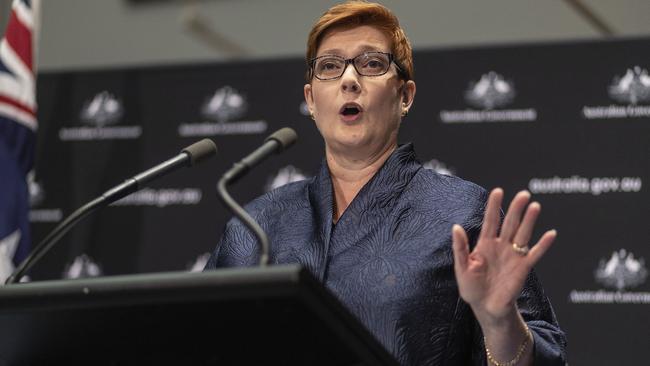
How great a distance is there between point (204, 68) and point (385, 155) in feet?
7.82

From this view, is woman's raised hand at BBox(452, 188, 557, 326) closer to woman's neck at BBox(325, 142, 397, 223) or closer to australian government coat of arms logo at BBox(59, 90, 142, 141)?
woman's neck at BBox(325, 142, 397, 223)

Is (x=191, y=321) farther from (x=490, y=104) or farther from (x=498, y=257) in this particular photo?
(x=490, y=104)

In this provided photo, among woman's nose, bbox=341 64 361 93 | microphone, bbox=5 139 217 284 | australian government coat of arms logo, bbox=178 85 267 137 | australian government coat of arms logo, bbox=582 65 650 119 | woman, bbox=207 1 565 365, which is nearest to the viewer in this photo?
woman, bbox=207 1 565 365

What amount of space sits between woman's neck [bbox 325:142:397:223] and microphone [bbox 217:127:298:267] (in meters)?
0.38

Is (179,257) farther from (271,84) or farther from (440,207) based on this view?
(440,207)

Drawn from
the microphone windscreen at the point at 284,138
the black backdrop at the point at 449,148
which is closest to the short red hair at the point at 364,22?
the microphone windscreen at the point at 284,138

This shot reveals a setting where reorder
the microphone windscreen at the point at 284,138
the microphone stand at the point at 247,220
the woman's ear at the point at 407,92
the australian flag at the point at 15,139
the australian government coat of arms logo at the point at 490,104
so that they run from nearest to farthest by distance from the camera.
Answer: the microphone stand at the point at 247,220 < the microphone windscreen at the point at 284,138 < the woman's ear at the point at 407,92 < the australian government coat of arms logo at the point at 490,104 < the australian flag at the point at 15,139

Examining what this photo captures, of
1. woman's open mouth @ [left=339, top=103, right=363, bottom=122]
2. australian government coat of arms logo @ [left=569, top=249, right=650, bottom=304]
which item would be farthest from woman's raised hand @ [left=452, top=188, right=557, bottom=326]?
australian government coat of arms logo @ [left=569, top=249, right=650, bottom=304]

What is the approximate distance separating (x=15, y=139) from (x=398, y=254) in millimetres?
2760

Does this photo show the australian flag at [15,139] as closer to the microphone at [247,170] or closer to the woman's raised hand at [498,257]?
the microphone at [247,170]

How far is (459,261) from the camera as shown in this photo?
1695 mm

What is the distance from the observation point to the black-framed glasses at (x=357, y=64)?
2365mm

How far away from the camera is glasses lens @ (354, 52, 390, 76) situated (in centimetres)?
237

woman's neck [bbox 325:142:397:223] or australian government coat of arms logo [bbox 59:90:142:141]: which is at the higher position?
woman's neck [bbox 325:142:397:223]
